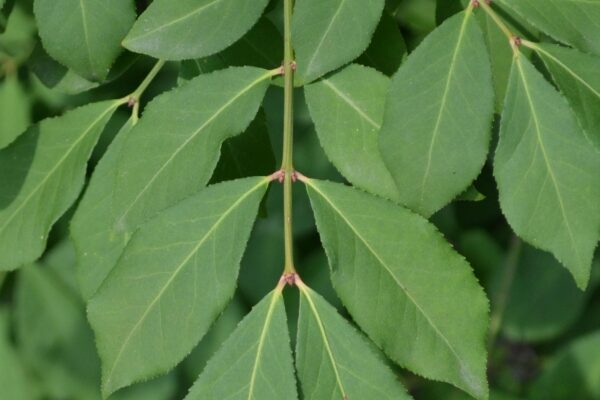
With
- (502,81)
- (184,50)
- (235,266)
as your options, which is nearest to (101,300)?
(235,266)

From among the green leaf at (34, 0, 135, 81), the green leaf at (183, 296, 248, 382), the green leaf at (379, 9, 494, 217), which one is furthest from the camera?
the green leaf at (183, 296, 248, 382)

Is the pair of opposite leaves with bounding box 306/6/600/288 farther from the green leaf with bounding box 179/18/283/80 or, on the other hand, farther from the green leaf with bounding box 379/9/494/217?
the green leaf with bounding box 179/18/283/80

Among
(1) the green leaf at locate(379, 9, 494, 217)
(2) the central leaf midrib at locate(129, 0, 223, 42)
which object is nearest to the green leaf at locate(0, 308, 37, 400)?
(2) the central leaf midrib at locate(129, 0, 223, 42)

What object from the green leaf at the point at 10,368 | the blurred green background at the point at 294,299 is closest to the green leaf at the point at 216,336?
the blurred green background at the point at 294,299

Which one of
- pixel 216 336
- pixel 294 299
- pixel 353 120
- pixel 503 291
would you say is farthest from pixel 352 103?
pixel 503 291

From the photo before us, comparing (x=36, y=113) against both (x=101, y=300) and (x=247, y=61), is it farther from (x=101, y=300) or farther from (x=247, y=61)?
(x=101, y=300)
